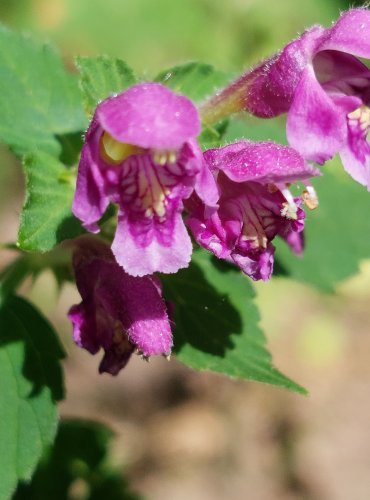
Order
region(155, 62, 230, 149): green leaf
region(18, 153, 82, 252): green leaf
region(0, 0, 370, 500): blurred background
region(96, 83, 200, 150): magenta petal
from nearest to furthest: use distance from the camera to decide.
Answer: region(96, 83, 200, 150): magenta petal → region(18, 153, 82, 252): green leaf → region(155, 62, 230, 149): green leaf → region(0, 0, 370, 500): blurred background

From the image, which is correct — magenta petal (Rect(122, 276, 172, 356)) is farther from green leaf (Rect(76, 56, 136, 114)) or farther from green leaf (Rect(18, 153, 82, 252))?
green leaf (Rect(76, 56, 136, 114))

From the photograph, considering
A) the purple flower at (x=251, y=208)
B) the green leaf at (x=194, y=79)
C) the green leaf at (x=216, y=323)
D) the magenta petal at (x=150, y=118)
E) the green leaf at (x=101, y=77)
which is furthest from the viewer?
the green leaf at (x=194, y=79)

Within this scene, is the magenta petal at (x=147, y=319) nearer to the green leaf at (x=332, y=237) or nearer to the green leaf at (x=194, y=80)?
the green leaf at (x=194, y=80)

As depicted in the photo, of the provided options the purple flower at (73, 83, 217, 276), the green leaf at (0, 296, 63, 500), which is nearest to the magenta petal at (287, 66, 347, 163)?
the purple flower at (73, 83, 217, 276)

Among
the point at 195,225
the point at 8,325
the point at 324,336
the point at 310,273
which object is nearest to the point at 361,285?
the point at 324,336

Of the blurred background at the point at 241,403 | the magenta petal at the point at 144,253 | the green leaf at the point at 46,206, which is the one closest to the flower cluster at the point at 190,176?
the magenta petal at the point at 144,253
